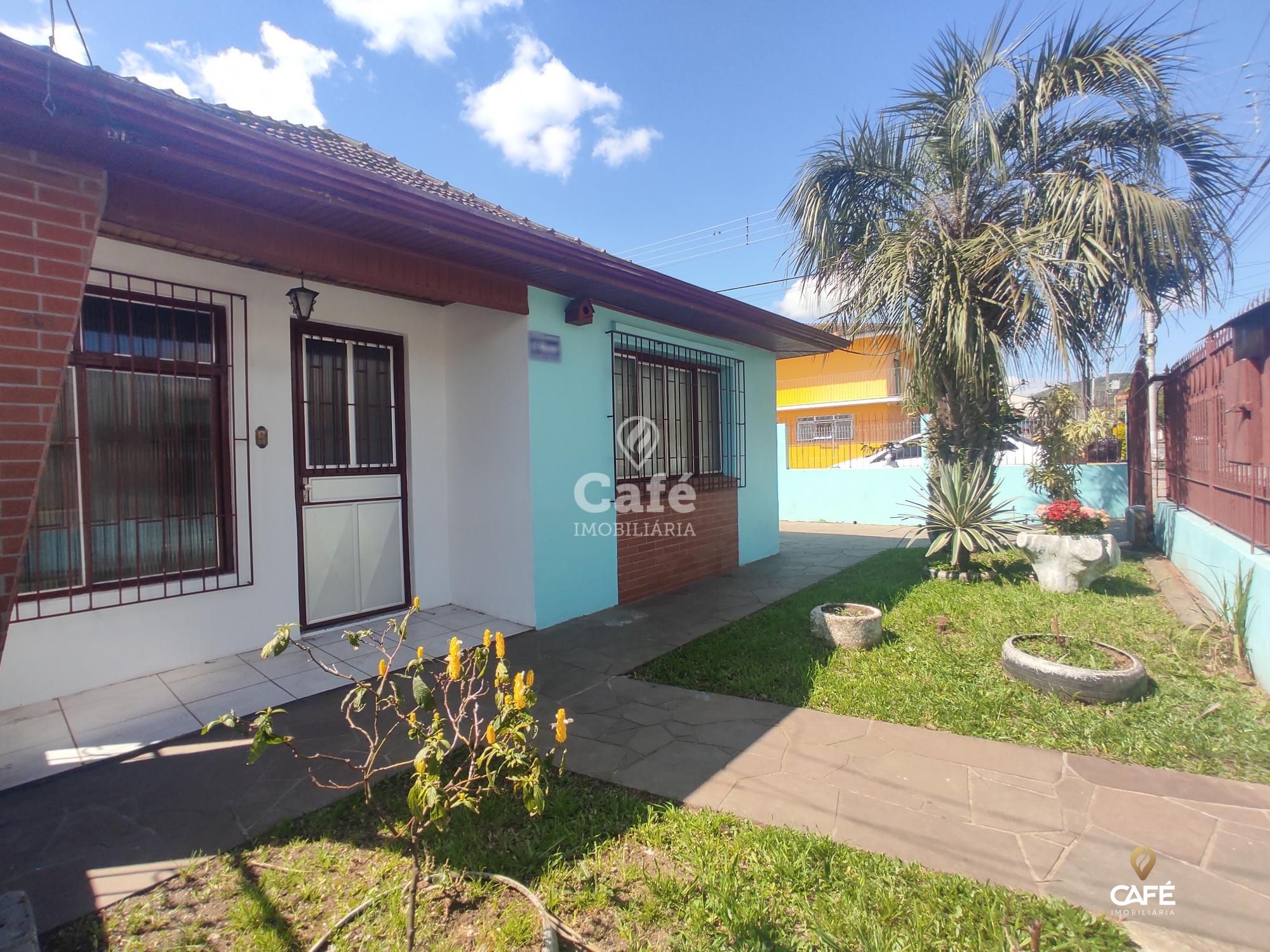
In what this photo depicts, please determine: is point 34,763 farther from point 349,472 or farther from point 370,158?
point 370,158

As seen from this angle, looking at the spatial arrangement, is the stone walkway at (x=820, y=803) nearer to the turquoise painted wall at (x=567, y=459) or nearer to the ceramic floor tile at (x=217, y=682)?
the ceramic floor tile at (x=217, y=682)

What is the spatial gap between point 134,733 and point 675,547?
4756mm

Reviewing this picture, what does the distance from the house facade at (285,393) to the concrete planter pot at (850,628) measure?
6.88ft

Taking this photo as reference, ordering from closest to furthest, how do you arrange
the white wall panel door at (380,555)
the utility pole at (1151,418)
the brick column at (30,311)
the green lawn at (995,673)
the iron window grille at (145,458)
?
the brick column at (30,311), the green lawn at (995,673), the iron window grille at (145,458), the white wall panel door at (380,555), the utility pole at (1151,418)

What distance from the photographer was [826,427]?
72.5ft

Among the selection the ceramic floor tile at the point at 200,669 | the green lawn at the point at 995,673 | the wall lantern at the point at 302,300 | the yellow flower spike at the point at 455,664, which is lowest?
the green lawn at the point at 995,673

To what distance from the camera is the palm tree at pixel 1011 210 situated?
19.7ft

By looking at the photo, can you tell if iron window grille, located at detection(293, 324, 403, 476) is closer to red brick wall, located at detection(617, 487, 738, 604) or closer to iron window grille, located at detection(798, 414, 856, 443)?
red brick wall, located at detection(617, 487, 738, 604)

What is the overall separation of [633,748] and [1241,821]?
2.51 metres

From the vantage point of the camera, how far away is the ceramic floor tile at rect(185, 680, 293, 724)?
3.54m

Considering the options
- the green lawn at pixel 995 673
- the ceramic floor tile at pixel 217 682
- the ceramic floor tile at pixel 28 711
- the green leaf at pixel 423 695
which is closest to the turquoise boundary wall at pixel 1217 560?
the green lawn at pixel 995 673

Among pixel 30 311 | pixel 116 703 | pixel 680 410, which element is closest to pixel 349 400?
pixel 116 703

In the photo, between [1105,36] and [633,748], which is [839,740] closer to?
[633,748]

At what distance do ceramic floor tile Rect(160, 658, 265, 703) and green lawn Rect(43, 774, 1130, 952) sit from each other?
5.98 feet
